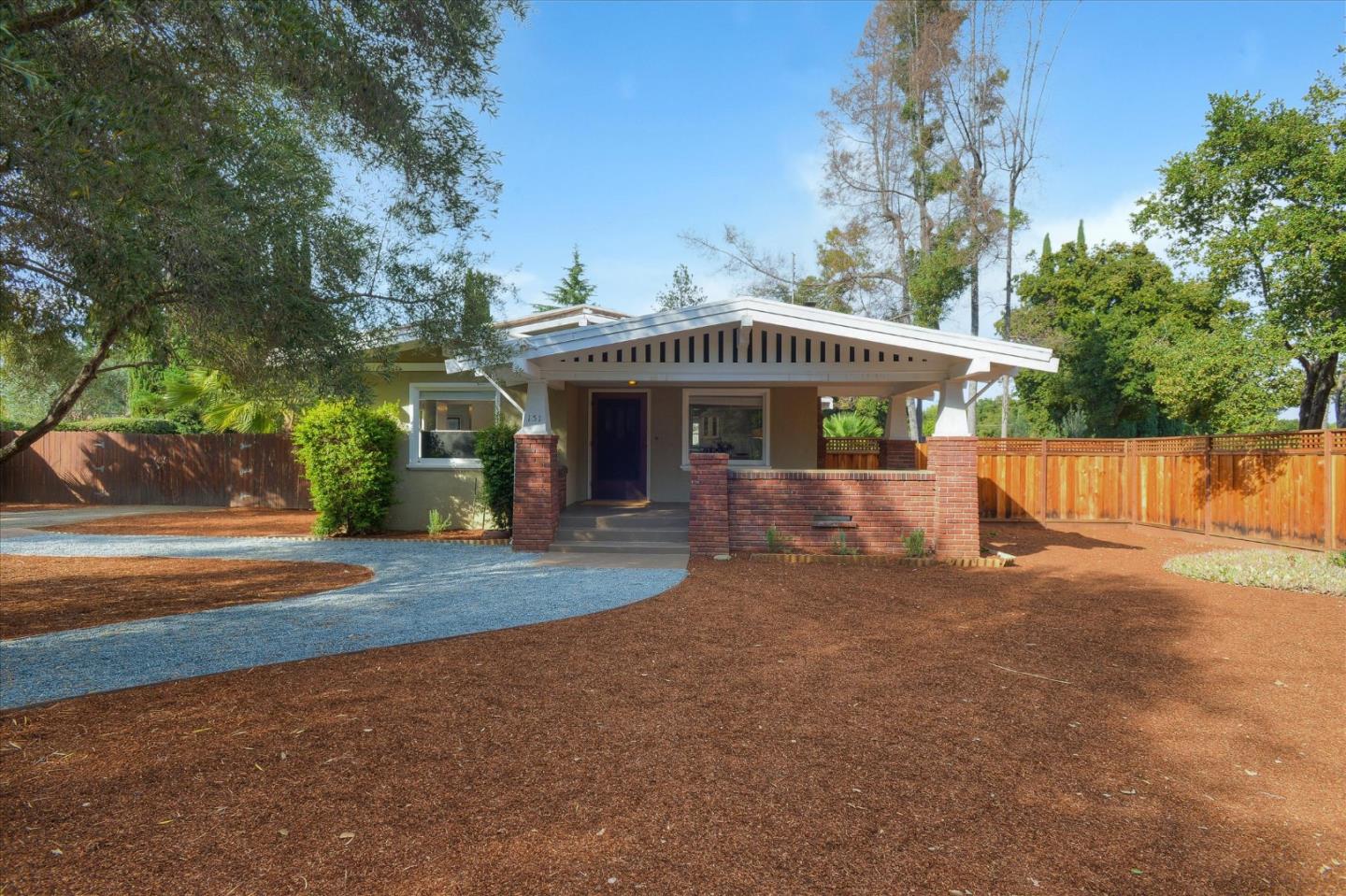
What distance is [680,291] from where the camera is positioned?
104 ft

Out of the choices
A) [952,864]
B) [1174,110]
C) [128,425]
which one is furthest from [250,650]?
[128,425]

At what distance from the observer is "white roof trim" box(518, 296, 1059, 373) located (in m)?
9.83

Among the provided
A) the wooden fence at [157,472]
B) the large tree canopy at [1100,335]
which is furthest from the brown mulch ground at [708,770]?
the large tree canopy at [1100,335]

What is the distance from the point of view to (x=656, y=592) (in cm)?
Answer: 796

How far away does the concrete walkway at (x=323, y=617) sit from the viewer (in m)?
5.20

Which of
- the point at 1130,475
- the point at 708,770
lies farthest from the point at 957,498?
the point at 1130,475

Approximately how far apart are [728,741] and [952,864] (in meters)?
1.37

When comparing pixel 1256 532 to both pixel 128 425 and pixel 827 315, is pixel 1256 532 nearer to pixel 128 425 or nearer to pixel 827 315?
pixel 827 315

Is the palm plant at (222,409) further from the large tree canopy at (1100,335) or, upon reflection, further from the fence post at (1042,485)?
the large tree canopy at (1100,335)

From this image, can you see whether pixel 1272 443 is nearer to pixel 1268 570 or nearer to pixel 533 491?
pixel 1268 570

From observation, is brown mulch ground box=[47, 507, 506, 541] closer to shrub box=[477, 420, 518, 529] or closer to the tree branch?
shrub box=[477, 420, 518, 529]

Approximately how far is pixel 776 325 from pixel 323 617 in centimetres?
643

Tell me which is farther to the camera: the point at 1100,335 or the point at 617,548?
the point at 1100,335

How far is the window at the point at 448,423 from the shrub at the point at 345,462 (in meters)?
0.76
